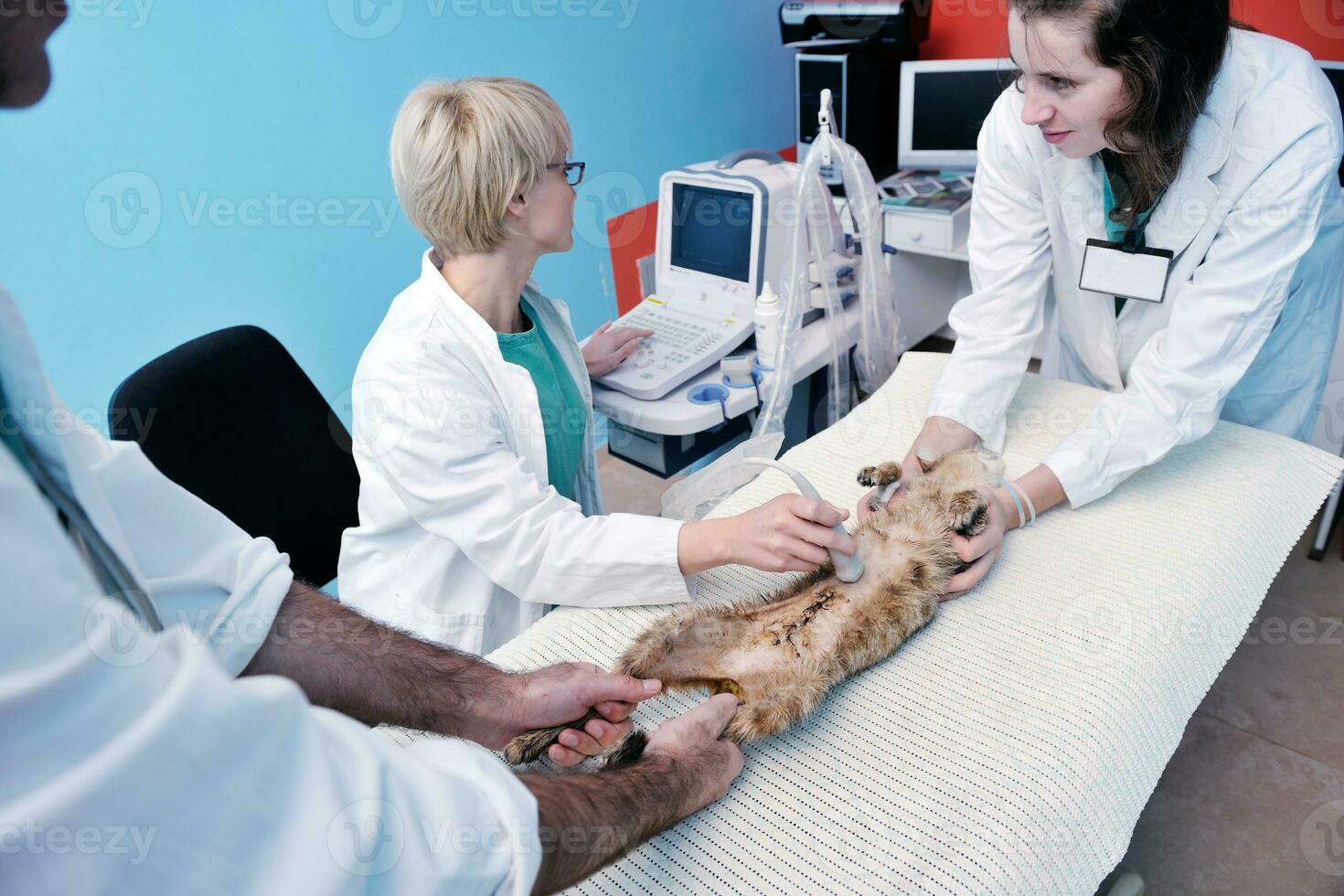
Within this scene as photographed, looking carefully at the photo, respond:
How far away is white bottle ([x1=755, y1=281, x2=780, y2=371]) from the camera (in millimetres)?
2090

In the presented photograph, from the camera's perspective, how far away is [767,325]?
2.09m

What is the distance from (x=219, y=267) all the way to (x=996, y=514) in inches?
92.5

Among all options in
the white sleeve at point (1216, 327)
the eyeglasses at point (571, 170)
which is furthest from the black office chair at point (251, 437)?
the white sleeve at point (1216, 327)

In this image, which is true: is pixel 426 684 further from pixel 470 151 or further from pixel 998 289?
pixel 998 289

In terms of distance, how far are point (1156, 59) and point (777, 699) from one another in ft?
3.69

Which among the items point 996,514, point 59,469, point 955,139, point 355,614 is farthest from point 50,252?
point 955,139

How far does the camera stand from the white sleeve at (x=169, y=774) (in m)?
0.49

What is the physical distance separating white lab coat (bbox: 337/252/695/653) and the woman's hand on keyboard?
0.53 metres

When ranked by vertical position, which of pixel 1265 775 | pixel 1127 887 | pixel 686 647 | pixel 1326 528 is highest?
pixel 686 647

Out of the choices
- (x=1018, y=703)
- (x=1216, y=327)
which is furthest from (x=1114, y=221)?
(x=1018, y=703)

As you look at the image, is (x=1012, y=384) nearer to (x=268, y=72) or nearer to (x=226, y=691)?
(x=226, y=691)
